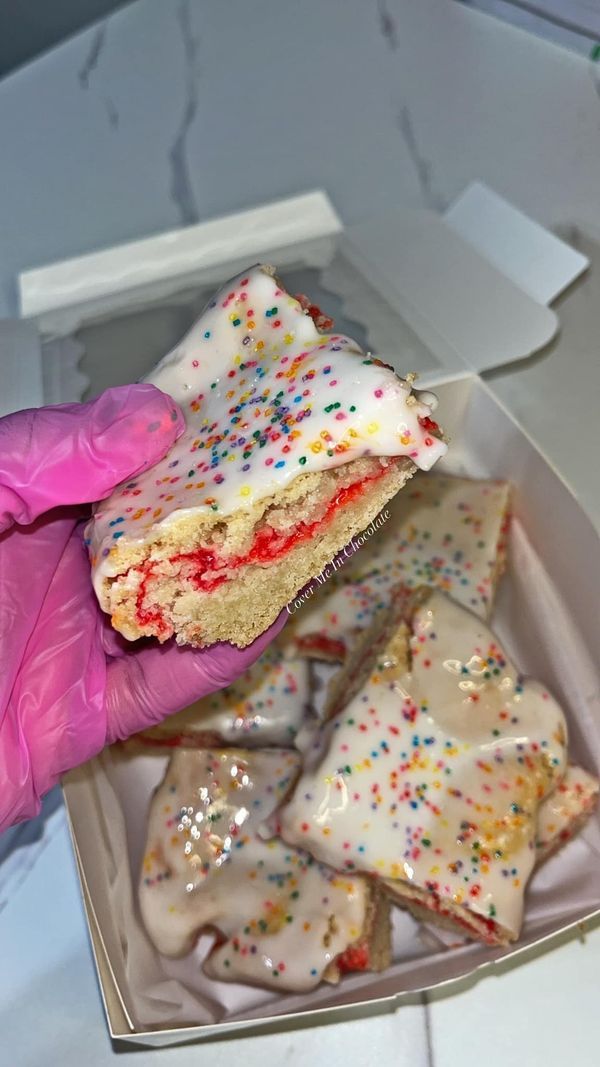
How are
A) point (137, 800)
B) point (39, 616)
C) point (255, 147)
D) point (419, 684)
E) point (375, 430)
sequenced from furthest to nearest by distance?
point (255, 147) < point (137, 800) < point (419, 684) < point (39, 616) < point (375, 430)

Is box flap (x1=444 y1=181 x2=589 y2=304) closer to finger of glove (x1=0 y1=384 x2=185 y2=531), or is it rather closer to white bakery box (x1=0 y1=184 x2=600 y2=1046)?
white bakery box (x1=0 y1=184 x2=600 y2=1046)

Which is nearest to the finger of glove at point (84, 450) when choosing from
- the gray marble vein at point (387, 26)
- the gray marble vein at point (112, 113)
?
the gray marble vein at point (112, 113)

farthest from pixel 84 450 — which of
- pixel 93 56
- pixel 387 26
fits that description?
pixel 387 26

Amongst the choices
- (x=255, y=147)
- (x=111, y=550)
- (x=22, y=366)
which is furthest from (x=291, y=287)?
(x=111, y=550)

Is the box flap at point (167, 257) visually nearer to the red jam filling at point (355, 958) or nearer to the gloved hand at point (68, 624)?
the gloved hand at point (68, 624)

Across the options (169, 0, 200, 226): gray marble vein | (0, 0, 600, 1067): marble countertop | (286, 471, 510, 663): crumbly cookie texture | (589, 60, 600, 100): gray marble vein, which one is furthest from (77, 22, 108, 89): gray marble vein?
(286, 471, 510, 663): crumbly cookie texture

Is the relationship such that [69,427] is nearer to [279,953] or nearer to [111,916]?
[111,916]
